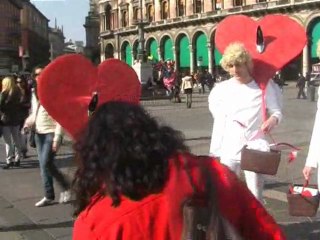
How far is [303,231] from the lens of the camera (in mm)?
5074

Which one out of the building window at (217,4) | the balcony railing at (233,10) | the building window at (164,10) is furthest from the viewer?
the building window at (164,10)

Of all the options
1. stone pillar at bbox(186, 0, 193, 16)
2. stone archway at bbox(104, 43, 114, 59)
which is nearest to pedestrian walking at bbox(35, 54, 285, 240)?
stone pillar at bbox(186, 0, 193, 16)

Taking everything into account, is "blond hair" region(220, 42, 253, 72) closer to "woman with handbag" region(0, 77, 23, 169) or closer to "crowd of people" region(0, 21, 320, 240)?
"crowd of people" region(0, 21, 320, 240)

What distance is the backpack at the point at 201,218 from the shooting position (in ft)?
5.42

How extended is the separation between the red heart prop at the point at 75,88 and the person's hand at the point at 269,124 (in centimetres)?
186

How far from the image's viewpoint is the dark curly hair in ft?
5.63

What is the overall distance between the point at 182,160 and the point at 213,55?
199 feet

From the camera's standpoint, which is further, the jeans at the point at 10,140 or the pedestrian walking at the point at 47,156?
the jeans at the point at 10,140

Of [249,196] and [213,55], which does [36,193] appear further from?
[213,55]

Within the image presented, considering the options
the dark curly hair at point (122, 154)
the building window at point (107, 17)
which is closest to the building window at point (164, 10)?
the building window at point (107, 17)

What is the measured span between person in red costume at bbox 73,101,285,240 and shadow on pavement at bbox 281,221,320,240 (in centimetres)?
330

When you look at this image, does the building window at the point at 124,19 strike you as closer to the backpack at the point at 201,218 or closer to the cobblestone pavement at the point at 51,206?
the cobblestone pavement at the point at 51,206

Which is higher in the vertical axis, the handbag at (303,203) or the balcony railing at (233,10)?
the balcony railing at (233,10)

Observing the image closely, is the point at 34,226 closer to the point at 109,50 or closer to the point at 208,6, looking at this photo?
the point at 208,6
